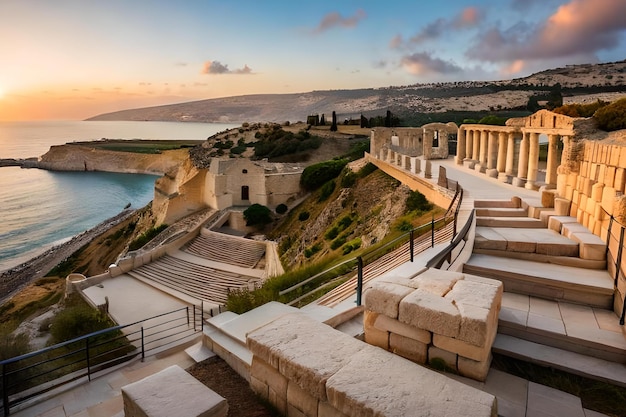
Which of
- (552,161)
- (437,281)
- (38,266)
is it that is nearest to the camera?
(437,281)

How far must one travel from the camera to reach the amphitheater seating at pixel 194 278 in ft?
71.3

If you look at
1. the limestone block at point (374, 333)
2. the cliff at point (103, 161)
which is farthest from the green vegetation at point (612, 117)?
the cliff at point (103, 161)

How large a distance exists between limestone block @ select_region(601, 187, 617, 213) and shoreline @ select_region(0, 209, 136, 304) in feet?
121

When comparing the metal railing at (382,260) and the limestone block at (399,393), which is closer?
the limestone block at (399,393)

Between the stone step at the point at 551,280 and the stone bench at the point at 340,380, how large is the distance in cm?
388

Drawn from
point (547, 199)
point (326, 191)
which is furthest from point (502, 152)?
point (326, 191)

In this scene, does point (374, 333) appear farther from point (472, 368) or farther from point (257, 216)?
point (257, 216)

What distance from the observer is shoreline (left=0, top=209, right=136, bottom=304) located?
34.8 metres

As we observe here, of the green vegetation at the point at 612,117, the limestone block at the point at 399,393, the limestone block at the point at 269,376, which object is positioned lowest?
the limestone block at the point at 269,376

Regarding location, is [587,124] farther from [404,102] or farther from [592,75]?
[404,102]

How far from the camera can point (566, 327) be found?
5.24 meters

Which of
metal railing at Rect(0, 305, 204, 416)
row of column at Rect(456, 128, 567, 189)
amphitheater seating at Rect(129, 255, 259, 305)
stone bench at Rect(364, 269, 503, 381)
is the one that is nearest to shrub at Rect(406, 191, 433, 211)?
row of column at Rect(456, 128, 567, 189)

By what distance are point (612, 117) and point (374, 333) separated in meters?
9.85

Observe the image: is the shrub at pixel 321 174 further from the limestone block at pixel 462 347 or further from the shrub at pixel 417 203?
the limestone block at pixel 462 347
